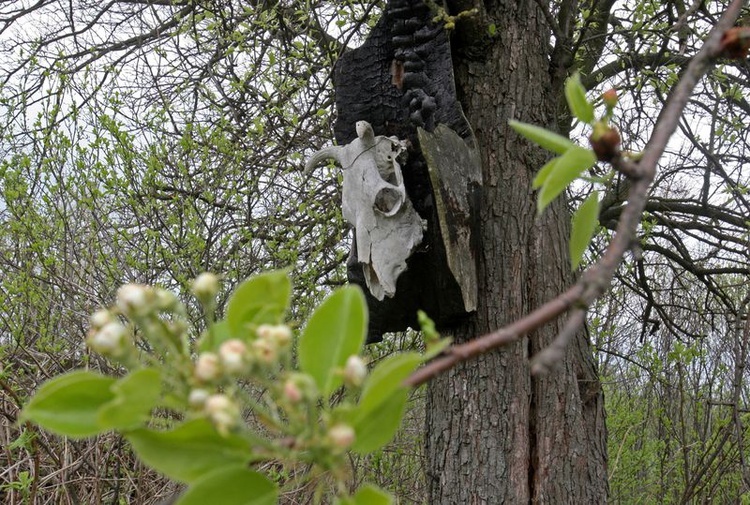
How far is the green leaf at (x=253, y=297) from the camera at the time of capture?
19.3 inches

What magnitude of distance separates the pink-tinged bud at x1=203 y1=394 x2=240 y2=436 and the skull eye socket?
1.53m

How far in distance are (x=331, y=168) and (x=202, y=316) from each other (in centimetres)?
96

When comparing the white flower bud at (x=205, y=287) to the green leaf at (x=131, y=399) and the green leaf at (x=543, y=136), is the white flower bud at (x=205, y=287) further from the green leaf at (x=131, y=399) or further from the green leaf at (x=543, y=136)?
the green leaf at (x=543, y=136)

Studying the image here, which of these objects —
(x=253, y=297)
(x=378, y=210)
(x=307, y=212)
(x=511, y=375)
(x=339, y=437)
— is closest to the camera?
(x=339, y=437)

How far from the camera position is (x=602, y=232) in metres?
4.08

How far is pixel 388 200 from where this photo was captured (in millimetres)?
1913

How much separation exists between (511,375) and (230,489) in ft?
5.63

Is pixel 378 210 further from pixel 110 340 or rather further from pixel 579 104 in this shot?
pixel 110 340

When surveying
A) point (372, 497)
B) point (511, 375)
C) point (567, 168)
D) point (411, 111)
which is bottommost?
point (372, 497)

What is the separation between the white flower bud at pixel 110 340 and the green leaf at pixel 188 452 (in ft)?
0.17

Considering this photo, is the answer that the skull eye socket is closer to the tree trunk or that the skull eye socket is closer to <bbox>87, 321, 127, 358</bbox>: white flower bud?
the tree trunk

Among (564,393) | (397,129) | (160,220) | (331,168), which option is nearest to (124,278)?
(160,220)

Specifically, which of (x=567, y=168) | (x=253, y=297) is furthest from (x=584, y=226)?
(x=253, y=297)

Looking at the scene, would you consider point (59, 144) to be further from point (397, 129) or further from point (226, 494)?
point (226, 494)
